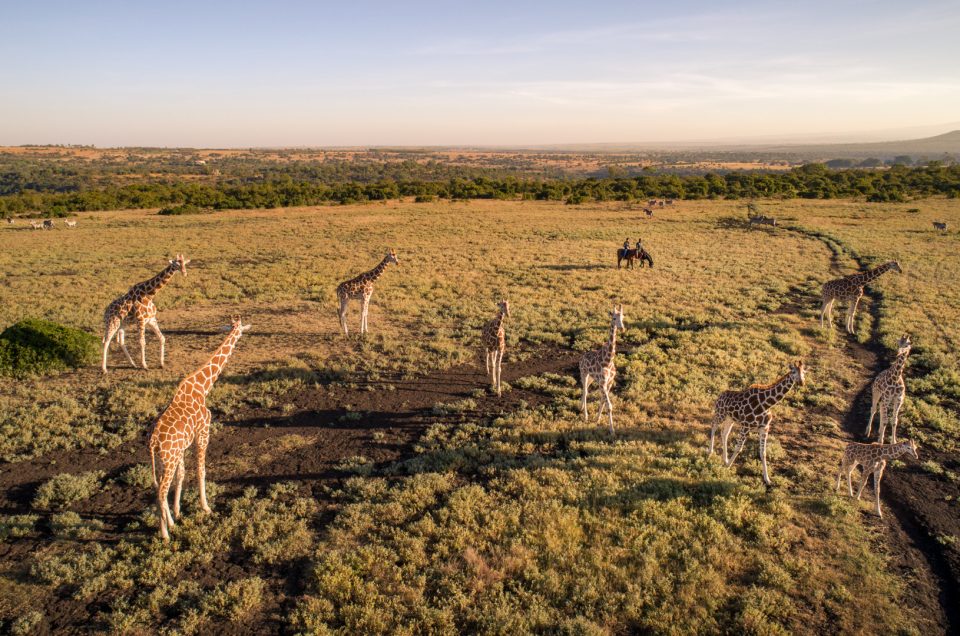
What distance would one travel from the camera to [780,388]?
26.2ft

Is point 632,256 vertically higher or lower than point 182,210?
lower

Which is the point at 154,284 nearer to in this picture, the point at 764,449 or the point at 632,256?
the point at 764,449

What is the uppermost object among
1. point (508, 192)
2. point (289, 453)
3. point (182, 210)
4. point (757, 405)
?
point (508, 192)

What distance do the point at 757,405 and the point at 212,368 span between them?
9.02m

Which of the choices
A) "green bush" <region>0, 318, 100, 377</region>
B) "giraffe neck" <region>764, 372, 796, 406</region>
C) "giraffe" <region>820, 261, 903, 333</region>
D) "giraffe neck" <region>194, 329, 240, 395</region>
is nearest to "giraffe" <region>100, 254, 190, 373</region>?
"green bush" <region>0, 318, 100, 377</region>

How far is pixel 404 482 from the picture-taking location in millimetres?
8398

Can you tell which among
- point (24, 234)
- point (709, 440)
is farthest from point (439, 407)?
point (24, 234)

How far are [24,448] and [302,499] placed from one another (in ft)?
19.3

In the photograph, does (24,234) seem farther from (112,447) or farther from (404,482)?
(404,482)

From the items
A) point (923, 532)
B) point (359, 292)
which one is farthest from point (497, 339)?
point (923, 532)

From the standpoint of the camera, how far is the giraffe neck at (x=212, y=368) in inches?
310

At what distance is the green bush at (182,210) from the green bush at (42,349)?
39033 mm

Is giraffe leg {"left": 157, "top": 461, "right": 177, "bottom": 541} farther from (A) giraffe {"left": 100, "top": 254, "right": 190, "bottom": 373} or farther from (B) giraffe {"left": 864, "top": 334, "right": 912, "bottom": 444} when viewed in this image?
(B) giraffe {"left": 864, "top": 334, "right": 912, "bottom": 444}

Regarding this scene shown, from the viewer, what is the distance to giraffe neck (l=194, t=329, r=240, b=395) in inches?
310
